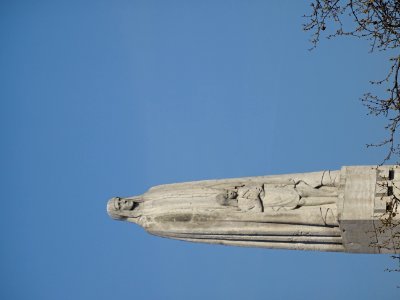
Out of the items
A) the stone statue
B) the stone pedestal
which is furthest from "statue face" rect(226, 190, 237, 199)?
the stone pedestal

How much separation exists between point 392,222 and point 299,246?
5.99 feet

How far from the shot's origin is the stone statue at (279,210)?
42.2 ft

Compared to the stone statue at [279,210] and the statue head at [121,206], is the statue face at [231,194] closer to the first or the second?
the stone statue at [279,210]

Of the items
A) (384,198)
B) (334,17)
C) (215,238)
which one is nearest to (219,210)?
(215,238)

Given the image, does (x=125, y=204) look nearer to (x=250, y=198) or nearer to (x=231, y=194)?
(x=231, y=194)

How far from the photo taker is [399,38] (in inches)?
480

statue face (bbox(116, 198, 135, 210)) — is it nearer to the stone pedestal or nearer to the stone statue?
the stone statue

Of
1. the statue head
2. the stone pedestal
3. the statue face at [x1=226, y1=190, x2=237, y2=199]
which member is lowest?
the stone pedestal

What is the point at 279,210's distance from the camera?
44.7 feet

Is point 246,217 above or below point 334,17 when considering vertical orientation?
below

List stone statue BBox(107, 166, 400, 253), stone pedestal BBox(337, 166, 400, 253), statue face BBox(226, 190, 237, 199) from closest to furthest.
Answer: stone pedestal BBox(337, 166, 400, 253) → stone statue BBox(107, 166, 400, 253) → statue face BBox(226, 190, 237, 199)

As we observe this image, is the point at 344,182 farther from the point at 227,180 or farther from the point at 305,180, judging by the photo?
the point at 227,180

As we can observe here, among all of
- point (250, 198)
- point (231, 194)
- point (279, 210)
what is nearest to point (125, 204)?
point (231, 194)

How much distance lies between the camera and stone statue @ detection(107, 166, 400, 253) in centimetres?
1287
